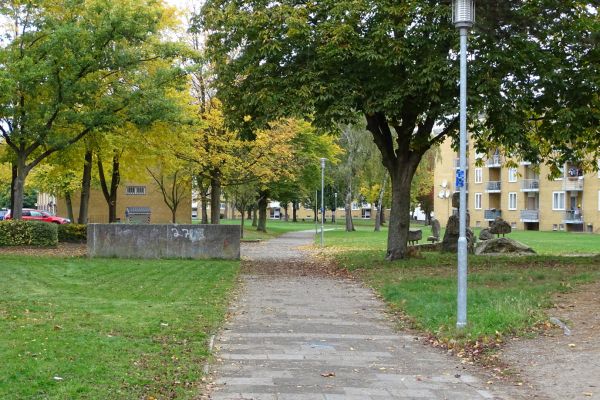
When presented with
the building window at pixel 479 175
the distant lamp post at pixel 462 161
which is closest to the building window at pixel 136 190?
the building window at pixel 479 175

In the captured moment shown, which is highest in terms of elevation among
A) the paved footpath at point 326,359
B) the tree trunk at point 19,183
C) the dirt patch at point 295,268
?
the tree trunk at point 19,183

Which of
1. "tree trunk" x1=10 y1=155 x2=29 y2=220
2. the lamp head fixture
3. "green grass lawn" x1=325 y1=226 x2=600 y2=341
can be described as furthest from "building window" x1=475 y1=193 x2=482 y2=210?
the lamp head fixture

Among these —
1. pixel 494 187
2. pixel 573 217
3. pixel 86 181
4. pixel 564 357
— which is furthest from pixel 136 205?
pixel 564 357

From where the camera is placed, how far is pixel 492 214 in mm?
73250

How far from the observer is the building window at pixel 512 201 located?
71.9 meters

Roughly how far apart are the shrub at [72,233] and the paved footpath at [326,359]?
18.0 metres

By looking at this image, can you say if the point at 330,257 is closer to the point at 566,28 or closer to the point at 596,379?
the point at 566,28

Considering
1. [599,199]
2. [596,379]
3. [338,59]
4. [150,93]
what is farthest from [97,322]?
[599,199]

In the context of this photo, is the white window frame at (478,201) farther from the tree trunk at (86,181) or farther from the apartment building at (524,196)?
the tree trunk at (86,181)

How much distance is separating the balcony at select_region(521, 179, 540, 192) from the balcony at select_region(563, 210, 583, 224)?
16.4 ft

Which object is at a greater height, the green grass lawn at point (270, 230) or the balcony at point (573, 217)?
the balcony at point (573, 217)

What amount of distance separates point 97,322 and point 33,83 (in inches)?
552

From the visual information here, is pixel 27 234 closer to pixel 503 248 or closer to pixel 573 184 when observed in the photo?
pixel 503 248

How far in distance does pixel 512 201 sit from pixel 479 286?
6206cm
